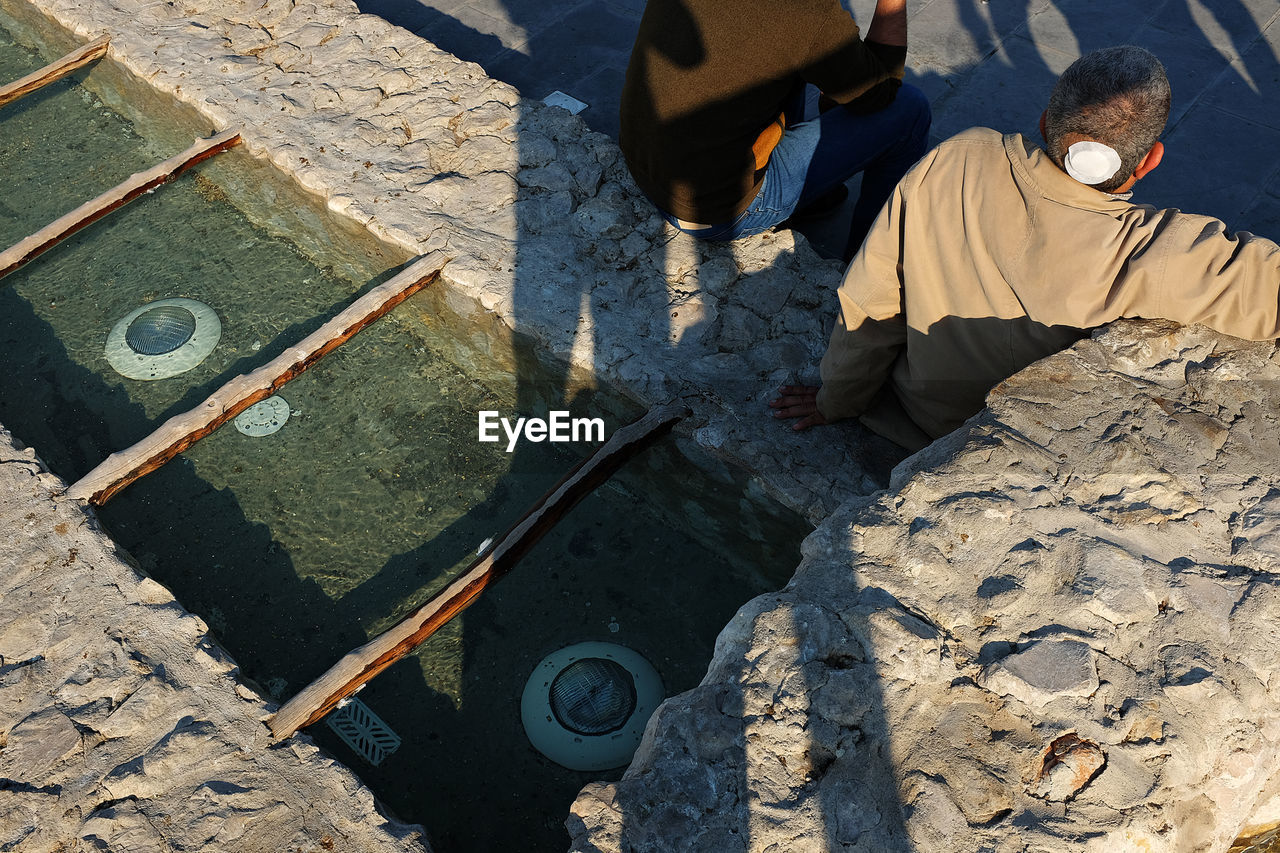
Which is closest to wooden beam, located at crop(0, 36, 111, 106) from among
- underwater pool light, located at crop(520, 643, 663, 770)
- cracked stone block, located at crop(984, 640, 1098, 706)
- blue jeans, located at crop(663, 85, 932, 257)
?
blue jeans, located at crop(663, 85, 932, 257)

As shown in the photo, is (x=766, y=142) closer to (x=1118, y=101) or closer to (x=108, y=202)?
(x=1118, y=101)

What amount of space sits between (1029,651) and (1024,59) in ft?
13.6

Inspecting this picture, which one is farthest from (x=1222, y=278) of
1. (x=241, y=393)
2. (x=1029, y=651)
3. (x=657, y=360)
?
(x=241, y=393)

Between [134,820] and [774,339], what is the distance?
101 inches

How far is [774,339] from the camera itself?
3621 mm

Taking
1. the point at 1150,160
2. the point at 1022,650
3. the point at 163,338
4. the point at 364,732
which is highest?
the point at 1150,160

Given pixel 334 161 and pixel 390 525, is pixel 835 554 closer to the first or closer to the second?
pixel 390 525

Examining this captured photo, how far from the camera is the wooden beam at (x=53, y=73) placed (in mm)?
5086

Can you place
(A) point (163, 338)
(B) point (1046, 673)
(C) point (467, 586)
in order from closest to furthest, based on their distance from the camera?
(B) point (1046, 673), (C) point (467, 586), (A) point (163, 338)

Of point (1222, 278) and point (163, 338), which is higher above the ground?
point (1222, 278)

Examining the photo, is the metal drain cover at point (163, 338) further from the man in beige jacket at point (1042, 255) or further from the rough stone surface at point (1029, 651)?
the rough stone surface at point (1029, 651)

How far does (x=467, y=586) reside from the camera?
3.09 m

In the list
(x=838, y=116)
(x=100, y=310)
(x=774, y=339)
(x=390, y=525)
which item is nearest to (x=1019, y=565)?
(x=774, y=339)

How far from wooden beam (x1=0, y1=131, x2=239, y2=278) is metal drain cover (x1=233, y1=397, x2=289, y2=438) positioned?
4.14 feet
